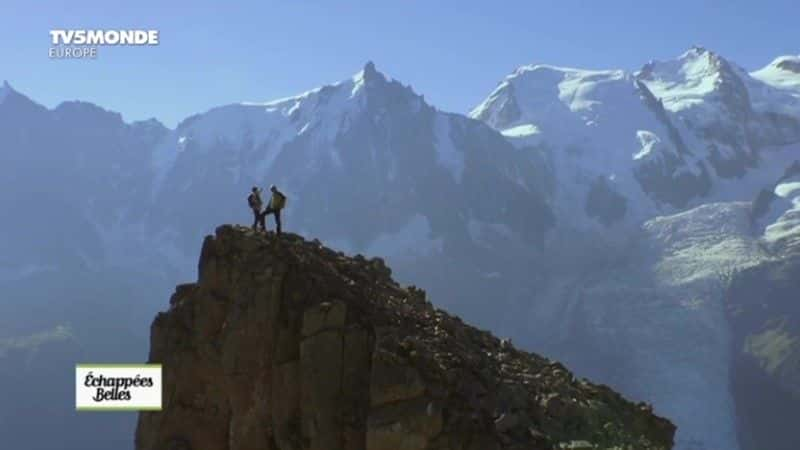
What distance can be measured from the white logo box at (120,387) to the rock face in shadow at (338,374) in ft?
1.40

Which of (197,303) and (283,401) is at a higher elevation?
(197,303)

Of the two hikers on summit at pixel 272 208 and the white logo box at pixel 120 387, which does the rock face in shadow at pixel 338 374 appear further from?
the two hikers on summit at pixel 272 208

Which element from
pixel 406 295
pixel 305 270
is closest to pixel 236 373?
pixel 305 270

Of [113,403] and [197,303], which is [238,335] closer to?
[197,303]

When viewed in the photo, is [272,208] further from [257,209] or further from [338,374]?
[338,374]

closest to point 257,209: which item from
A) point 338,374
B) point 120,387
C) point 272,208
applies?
point 272,208

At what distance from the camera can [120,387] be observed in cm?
3922

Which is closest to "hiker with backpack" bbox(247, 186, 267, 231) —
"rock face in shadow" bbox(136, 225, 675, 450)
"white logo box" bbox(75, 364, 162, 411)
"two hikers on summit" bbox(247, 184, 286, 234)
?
"two hikers on summit" bbox(247, 184, 286, 234)

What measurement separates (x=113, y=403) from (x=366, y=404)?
1174 centimetres

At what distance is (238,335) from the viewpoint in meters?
35.0

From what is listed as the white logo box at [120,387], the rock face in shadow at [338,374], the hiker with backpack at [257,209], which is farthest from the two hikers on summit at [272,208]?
the white logo box at [120,387]

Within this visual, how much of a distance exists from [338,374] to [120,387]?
31.2 ft

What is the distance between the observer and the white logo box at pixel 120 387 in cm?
3756

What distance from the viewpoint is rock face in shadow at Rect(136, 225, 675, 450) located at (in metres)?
30.6
